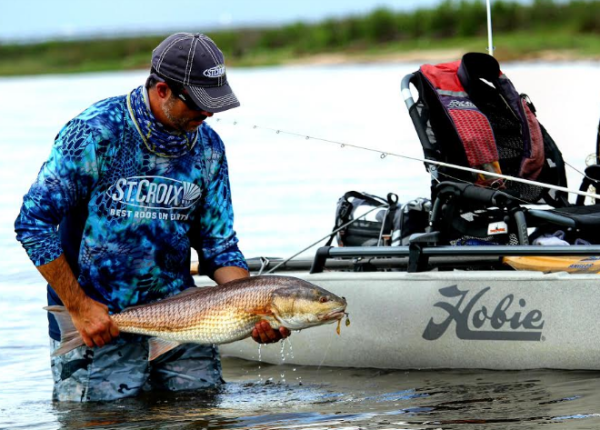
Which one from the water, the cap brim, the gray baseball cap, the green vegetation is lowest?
the water

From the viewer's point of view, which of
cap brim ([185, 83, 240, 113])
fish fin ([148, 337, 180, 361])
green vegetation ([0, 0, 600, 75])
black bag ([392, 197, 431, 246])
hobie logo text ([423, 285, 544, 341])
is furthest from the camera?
green vegetation ([0, 0, 600, 75])

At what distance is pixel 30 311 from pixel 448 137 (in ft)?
13.0

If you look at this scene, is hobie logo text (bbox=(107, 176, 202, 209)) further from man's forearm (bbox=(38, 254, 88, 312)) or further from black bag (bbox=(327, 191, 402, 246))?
black bag (bbox=(327, 191, 402, 246))

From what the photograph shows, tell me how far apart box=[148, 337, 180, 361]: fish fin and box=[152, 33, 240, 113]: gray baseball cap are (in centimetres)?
100

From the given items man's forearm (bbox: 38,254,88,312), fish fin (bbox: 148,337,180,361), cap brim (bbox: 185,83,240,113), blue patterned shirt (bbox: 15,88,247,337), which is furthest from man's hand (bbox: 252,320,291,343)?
cap brim (bbox: 185,83,240,113)

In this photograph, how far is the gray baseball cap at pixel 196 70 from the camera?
502 centimetres

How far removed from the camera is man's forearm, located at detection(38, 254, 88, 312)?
4.99 meters

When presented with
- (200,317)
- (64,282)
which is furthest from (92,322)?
(200,317)

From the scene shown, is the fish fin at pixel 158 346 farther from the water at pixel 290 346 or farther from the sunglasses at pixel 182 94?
the sunglasses at pixel 182 94

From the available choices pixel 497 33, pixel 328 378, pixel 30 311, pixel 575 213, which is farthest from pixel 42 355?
pixel 497 33

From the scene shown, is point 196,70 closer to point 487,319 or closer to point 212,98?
point 212,98

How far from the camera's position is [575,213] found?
263 inches

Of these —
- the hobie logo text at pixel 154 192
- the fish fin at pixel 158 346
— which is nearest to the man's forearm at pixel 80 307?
the fish fin at pixel 158 346

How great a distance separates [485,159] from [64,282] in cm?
286
